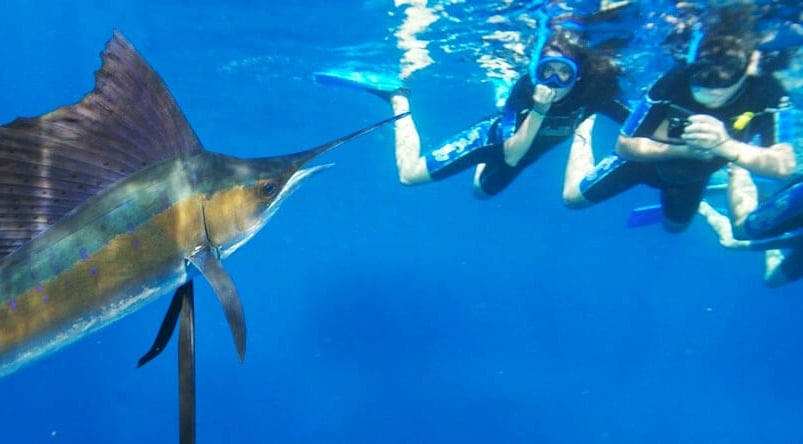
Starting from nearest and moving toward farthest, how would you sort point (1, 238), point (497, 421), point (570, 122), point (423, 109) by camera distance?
point (1, 238)
point (570, 122)
point (497, 421)
point (423, 109)

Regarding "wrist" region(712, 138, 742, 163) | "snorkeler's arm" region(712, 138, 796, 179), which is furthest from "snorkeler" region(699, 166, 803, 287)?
"wrist" region(712, 138, 742, 163)

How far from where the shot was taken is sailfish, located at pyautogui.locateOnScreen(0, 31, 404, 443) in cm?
193

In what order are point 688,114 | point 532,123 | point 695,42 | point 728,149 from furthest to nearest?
1. point 695,42
2. point 532,123
3. point 688,114
4. point 728,149

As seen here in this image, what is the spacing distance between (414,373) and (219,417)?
862cm

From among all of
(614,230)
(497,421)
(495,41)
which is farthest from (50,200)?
(614,230)

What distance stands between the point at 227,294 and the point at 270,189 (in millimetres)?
502

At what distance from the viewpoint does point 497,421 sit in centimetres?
2092

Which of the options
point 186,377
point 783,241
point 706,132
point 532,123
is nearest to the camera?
point 186,377

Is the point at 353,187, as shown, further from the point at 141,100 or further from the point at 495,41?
the point at 141,100

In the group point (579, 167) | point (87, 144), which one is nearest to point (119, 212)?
point (87, 144)

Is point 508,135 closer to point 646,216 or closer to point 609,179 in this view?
point 609,179

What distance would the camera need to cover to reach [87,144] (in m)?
2.01

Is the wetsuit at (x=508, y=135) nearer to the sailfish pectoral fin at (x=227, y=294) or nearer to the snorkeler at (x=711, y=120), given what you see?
the snorkeler at (x=711, y=120)

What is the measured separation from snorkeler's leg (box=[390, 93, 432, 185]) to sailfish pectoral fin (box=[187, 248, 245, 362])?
6628mm
